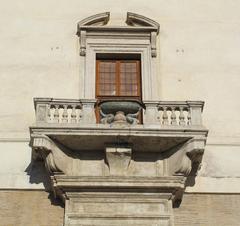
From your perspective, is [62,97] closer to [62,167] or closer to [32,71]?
[32,71]

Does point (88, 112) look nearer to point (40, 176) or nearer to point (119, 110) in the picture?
point (119, 110)

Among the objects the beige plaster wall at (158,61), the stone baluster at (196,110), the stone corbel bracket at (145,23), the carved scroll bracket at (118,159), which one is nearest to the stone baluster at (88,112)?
the carved scroll bracket at (118,159)

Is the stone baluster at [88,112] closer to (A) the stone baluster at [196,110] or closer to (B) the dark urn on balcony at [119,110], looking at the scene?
(B) the dark urn on balcony at [119,110]

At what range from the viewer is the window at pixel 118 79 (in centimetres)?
1633

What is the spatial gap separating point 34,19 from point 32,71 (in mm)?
1595

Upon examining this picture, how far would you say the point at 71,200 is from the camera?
14219mm

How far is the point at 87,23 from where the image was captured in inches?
669

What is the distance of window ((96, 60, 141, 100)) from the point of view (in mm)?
16328

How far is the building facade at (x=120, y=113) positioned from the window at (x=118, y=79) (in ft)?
0.08

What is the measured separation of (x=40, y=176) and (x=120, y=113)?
2174mm

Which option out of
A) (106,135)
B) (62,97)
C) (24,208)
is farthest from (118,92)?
(24,208)

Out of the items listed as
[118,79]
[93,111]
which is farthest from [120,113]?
[118,79]

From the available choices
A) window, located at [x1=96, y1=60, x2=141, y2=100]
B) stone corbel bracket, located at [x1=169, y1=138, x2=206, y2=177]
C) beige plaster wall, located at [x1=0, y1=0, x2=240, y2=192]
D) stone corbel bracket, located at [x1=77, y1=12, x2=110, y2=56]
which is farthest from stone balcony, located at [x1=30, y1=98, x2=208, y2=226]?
stone corbel bracket, located at [x1=77, y1=12, x2=110, y2=56]

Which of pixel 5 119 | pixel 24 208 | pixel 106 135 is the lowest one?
pixel 24 208
